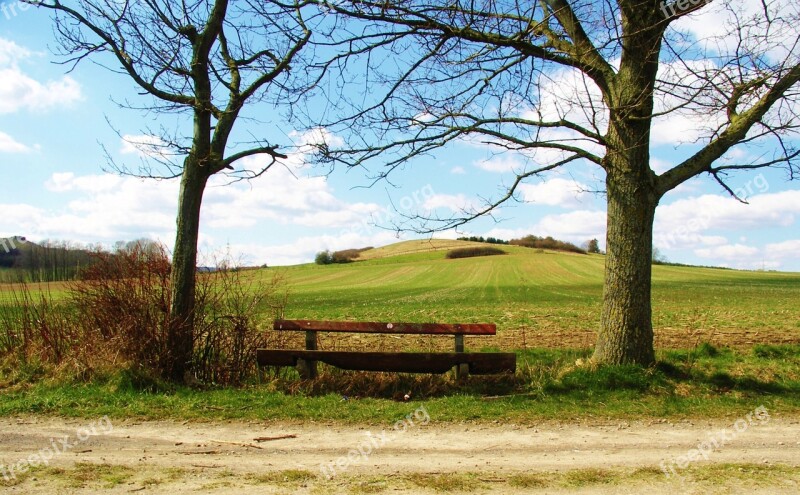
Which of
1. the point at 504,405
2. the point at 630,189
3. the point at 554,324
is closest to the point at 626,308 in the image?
the point at 630,189

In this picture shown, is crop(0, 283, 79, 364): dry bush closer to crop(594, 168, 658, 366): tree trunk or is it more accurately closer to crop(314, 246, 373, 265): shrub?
crop(594, 168, 658, 366): tree trunk

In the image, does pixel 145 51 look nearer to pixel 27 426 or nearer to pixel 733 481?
pixel 27 426

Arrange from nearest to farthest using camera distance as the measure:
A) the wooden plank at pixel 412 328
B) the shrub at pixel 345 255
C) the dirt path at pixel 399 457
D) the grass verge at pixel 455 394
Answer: the dirt path at pixel 399 457 → the grass verge at pixel 455 394 → the wooden plank at pixel 412 328 → the shrub at pixel 345 255

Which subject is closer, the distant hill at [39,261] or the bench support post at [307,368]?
the bench support post at [307,368]

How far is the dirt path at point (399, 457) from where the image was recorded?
4.61m

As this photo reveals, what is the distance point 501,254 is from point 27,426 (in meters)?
76.1

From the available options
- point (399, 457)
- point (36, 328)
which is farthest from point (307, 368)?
point (36, 328)

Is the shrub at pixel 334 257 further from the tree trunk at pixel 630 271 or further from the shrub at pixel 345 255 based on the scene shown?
the tree trunk at pixel 630 271

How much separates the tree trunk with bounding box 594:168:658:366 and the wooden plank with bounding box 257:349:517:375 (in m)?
1.55

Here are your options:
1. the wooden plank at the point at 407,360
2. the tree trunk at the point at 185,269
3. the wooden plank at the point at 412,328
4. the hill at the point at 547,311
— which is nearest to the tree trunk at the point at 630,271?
the wooden plank at the point at 407,360

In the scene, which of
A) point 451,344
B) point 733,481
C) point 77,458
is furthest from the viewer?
point 451,344

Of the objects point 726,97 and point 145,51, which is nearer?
point 726,97

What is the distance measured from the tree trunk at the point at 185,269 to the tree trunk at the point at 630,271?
6.24 m

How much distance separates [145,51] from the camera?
8734 mm
